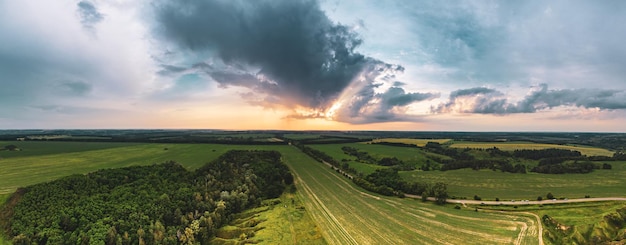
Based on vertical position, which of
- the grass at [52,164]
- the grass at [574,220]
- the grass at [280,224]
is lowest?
the grass at [280,224]

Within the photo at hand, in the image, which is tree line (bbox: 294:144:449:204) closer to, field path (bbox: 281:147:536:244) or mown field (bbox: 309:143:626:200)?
field path (bbox: 281:147:536:244)

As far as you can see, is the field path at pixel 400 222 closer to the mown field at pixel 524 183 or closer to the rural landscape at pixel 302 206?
the rural landscape at pixel 302 206

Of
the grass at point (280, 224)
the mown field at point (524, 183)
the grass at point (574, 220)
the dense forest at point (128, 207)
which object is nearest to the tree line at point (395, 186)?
the mown field at point (524, 183)

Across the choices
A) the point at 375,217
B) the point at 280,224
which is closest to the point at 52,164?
the point at 280,224

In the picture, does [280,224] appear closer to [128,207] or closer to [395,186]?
[128,207]

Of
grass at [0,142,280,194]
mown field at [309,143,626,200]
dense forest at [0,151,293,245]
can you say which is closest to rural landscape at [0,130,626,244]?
dense forest at [0,151,293,245]

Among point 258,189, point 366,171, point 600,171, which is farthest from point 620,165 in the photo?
point 258,189

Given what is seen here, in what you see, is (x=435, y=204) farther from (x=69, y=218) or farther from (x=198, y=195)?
(x=69, y=218)

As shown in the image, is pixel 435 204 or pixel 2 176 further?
pixel 2 176
